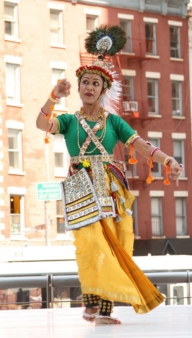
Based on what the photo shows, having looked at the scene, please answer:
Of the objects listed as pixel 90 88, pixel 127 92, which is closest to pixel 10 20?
pixel 127 92

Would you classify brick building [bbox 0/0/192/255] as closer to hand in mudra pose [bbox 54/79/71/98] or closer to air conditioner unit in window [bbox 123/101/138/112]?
air conditioner unit in window [bbox 123/101/138/112]

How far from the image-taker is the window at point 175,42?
5394 cm

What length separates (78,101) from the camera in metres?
43.7

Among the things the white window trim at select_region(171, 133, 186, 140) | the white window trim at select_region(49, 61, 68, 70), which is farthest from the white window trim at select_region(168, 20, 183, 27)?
the white window trim at select_region(49, 61, 68, 70)

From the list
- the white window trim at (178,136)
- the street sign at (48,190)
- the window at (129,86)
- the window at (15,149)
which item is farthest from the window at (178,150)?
the street sign at (48,190)

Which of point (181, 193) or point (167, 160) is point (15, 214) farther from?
point (167, 160)

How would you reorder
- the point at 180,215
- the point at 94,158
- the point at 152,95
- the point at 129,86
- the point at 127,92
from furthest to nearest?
1. the point at 180,215
2. the point at 152,95
3. the point at 129,86
4. the point at 127,92
5. the point at 94,158

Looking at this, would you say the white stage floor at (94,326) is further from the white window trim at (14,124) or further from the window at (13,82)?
the window at (13,82)

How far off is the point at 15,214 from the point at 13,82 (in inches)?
222

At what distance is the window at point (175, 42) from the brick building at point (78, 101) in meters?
0.05

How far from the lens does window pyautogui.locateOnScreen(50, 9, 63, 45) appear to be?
49.4 meters

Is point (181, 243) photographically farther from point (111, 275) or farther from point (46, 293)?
point (111, 275)

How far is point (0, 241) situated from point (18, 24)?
9131mm

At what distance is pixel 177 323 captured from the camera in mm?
8016
